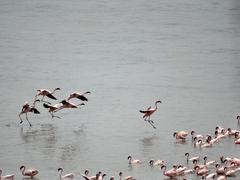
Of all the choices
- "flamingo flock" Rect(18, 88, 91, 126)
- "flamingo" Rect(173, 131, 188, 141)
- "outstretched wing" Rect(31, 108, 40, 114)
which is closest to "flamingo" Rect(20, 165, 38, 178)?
"flamingo" Rect(173, 131, 188, 141)

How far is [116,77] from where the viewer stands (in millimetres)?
25750

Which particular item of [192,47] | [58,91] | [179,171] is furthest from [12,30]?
[179,171]

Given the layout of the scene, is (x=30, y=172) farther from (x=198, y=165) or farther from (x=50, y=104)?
(x=50, y=104)

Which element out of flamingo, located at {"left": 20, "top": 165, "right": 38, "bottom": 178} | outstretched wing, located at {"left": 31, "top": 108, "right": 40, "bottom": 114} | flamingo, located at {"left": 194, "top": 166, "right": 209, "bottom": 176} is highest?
outstretched wing, located at {"left": 31, "top": 108, "right": 40, "bottom": 114}

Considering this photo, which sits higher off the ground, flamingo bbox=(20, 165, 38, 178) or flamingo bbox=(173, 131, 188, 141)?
flamingo bbox=(173, 131, 188, 141)

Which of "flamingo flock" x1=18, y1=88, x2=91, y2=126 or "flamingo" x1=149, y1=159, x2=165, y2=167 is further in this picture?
"flamingo flock" x1=18, y1=88, x2=91, y2=126

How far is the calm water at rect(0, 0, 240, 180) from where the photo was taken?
19547 millimetres

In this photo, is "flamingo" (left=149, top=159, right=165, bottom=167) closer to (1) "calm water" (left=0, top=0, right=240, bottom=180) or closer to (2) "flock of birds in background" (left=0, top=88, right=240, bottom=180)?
(2) "flock of birds in background" (left=0, top=88, right=240, bottom=180)

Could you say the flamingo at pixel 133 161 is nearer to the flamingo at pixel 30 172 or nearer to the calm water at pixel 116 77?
the calm water at pixel 116 77

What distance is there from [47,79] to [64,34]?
6658 mm

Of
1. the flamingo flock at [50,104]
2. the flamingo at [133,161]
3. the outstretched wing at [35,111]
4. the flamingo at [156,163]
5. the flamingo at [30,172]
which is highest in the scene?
the flamingo flock at [50,104]

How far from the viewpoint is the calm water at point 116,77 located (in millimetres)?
19547

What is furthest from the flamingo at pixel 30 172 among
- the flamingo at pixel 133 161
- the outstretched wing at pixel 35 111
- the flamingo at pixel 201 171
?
the outstretched wing at pixel 35 111

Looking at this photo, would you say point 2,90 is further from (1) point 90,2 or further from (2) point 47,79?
(1) point 90,2
